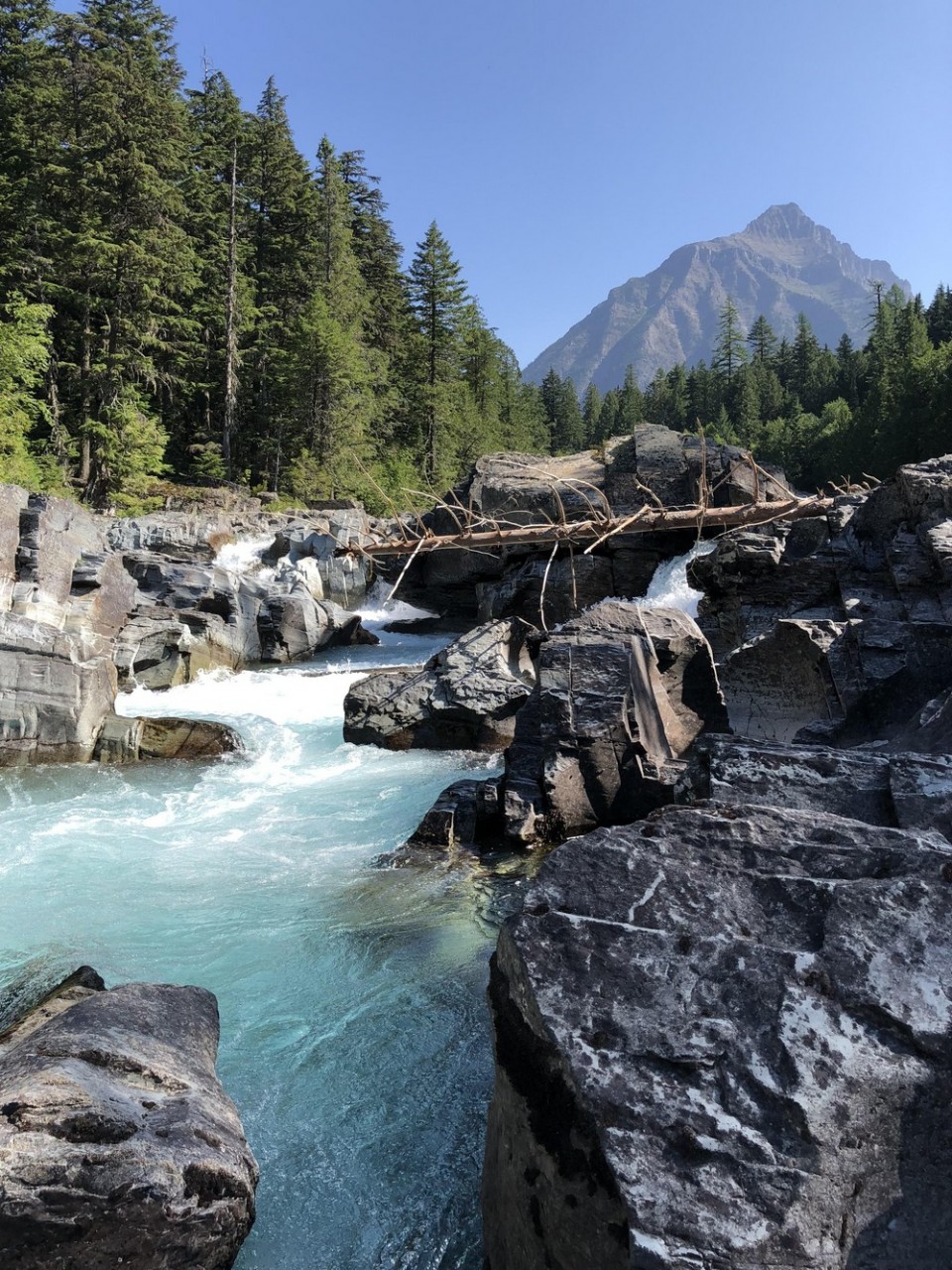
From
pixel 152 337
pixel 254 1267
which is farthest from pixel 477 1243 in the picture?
pixel 152 337

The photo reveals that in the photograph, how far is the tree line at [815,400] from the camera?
44625 millimetres

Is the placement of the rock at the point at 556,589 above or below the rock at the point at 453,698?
above

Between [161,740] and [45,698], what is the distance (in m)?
1.71

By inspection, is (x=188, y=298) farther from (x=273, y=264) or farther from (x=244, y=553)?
(x=244, y=553)

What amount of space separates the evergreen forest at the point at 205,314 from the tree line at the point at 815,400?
397 millimetres

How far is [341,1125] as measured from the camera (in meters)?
3.88

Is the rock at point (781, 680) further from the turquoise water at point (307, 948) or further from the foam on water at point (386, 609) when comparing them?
the foam on water at point (386, 609)

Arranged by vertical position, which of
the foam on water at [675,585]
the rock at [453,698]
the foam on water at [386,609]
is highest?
the foam on water at [675,585]

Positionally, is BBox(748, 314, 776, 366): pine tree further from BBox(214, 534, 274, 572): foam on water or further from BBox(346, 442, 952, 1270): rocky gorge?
BBox(346, 442, 952, 1270): rocky gorge

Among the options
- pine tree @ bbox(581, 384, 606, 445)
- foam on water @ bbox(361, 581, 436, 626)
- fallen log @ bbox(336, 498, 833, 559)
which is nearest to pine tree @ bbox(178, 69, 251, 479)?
foam on water @ bbox(361, 581, 436, 626)

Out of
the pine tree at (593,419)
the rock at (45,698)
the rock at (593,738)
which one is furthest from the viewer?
the pine tree at (593,419)

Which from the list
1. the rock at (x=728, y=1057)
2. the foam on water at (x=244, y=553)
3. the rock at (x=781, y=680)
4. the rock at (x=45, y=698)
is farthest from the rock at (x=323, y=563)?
the rock at (x=728, y=1057)

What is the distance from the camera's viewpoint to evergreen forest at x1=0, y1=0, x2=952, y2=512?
29719 millimetres

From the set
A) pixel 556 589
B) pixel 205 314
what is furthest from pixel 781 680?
pixel 205 314
